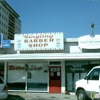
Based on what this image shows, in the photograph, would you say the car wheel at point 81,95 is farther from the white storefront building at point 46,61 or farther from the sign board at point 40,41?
the sign board at point 40,41

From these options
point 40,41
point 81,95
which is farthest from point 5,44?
point 81,95

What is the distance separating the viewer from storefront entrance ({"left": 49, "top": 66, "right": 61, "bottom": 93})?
754 inches

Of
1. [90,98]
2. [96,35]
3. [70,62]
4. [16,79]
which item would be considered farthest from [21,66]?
[90,98]

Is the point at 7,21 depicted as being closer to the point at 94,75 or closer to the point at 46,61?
the point at 46,61

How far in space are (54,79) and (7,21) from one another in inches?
3565

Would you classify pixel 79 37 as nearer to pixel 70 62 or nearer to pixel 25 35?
pixel 70 62

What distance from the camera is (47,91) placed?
1925cm

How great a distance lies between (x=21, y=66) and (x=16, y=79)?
1.25 m

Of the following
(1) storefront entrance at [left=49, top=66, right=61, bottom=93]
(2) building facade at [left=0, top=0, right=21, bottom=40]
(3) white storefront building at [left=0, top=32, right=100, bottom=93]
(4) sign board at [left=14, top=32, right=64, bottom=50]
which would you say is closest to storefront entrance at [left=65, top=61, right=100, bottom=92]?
(3) white storefront building at [left=0, top=32, right=100, bottom=93]

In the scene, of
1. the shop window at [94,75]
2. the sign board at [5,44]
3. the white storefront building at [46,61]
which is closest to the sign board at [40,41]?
the white storefront building at [46,61]

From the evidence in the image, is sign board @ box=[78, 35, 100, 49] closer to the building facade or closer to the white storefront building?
the white storefront building

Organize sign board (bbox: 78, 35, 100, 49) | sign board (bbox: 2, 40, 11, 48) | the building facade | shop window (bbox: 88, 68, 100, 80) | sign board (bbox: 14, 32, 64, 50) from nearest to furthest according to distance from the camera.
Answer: shop window (bbox: 88, 68, 100, 80) < sign board (bbox: 78, 35, 100, 49) < sign board (bbox: 14, 32, 64, 50) < sign board (bbox: 2, 40, 11, 48) < the building facade

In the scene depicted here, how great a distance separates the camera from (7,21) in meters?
106

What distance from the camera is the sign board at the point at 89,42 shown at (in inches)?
741
